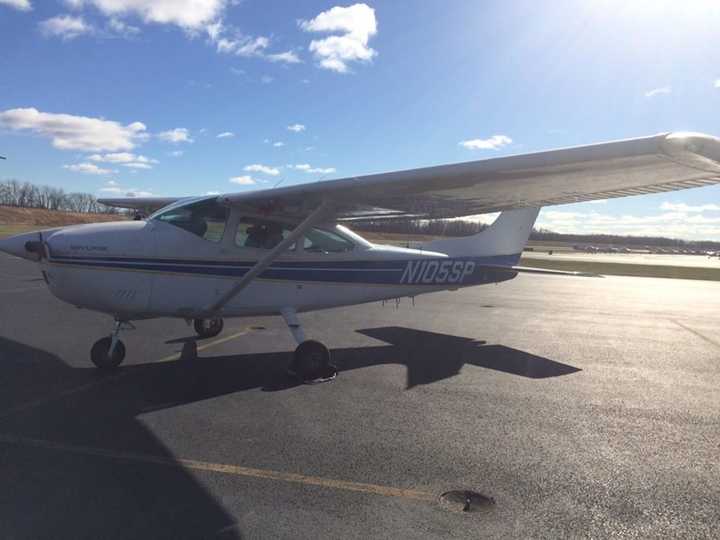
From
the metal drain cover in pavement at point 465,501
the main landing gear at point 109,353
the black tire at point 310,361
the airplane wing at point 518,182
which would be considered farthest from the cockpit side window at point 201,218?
the metal drain cover in pavement at point 465,501

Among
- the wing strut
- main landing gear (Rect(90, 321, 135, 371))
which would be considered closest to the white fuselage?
the wing strut

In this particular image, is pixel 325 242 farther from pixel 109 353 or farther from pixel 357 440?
pixel 357 440

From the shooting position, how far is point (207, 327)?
8125 millimetres

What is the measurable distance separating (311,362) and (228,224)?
2052mm

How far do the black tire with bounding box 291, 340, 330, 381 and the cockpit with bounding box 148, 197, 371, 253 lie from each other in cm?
145

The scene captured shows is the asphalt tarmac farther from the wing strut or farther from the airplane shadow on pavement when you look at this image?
the wing strut

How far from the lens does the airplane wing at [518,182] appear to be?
13.2 ft

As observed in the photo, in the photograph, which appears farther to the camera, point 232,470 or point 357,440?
point 357,440

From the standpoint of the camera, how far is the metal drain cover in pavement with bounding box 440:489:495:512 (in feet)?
9.87

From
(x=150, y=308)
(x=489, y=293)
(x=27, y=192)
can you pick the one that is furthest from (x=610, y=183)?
(x=27, y=192)

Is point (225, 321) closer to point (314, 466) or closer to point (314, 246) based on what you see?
point (314, 246)

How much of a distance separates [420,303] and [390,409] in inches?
354

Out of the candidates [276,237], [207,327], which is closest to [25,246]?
[276,237]

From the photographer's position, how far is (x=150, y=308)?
232 inches
